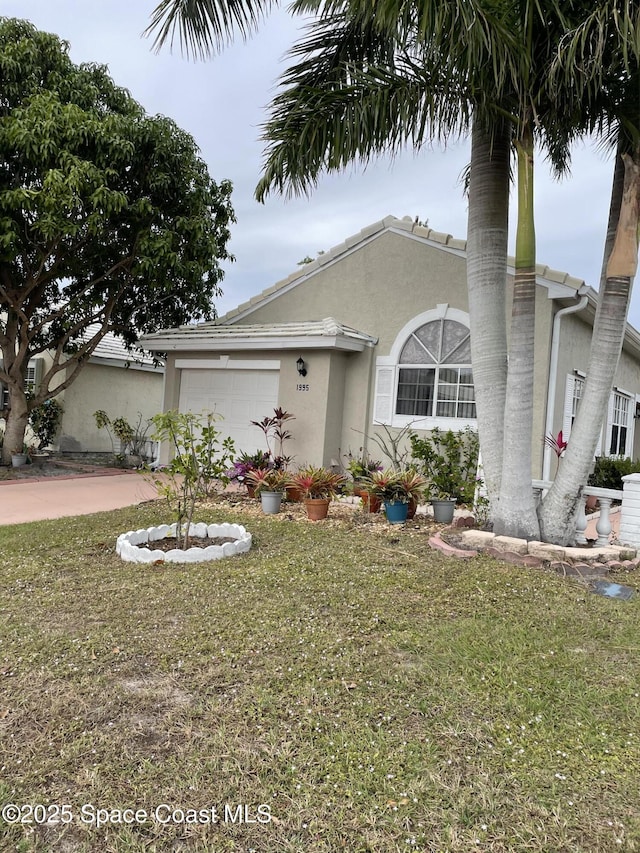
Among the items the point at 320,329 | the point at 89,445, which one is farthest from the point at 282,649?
the point at 89,445

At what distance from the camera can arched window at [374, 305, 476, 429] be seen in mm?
10328

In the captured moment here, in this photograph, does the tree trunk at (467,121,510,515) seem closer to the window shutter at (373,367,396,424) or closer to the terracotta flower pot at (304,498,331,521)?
the terracotta flower pot at (304,498,331,521)

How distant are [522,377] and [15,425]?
11.8 meters

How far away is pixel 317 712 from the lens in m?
3.09

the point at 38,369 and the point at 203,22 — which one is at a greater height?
the point at 203,22

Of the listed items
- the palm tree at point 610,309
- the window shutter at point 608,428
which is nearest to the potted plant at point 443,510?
the palm tree at point 610,309

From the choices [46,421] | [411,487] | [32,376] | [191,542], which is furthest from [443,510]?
[32,376]

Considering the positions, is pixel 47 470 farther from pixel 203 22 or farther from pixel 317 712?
pixel 317 712

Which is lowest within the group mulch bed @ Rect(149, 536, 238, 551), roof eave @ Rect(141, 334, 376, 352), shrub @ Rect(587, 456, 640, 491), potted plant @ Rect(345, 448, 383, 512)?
mulch bed @ Rect(149, 536, 238, 551)

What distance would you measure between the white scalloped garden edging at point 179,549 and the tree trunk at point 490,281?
3059mm

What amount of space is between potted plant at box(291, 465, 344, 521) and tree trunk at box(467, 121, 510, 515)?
249 cm

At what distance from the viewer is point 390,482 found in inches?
322

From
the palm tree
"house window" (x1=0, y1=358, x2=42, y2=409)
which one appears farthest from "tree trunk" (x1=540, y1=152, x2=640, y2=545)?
"house window" (x1=0, y1=358, x2=42, y2=409)

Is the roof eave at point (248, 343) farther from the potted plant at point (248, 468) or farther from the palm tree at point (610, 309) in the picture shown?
the palm tree at point (610, 309)
